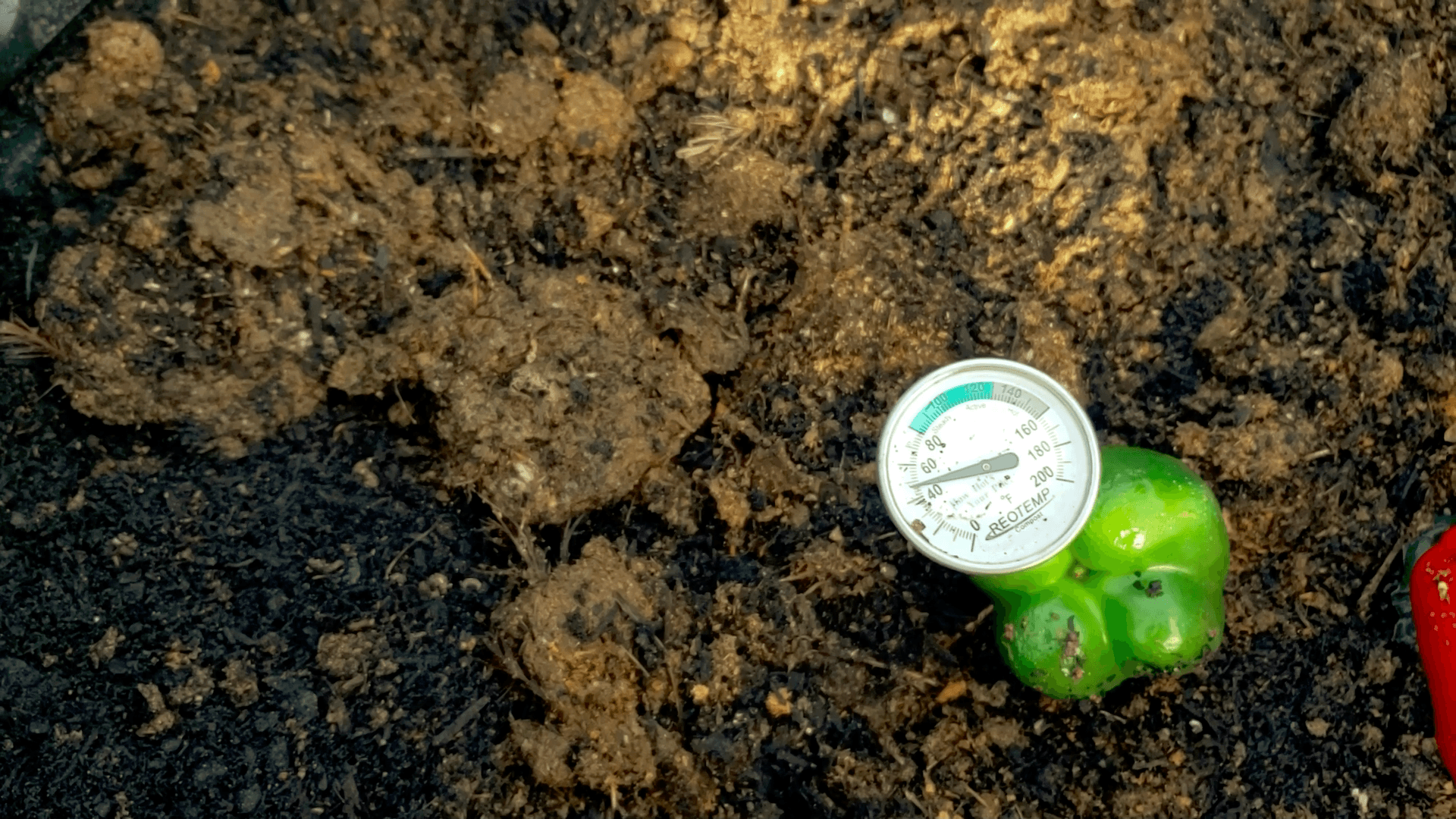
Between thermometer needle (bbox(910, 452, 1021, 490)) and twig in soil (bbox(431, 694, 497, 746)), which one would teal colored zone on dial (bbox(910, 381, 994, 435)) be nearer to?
thermometer needle (bbox(910, 452, 1021, 490))

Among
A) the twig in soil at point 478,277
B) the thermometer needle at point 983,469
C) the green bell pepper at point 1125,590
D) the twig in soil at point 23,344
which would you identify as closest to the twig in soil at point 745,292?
the twig in soil at point 478,277

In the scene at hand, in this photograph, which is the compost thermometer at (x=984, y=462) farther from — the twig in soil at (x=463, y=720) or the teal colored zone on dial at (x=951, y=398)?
the twig in soil at (x=463, y=720)

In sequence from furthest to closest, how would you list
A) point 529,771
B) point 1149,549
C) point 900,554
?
point 900,554
point 529,771
point 1149,549

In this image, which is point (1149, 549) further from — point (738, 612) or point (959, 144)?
point (959, 144)

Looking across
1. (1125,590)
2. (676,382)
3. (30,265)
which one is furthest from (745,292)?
(30,265)

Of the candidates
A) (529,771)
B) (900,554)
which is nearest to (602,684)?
(529,771)

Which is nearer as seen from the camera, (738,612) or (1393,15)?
(738,612)

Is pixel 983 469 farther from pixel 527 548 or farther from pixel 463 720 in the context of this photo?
pixel 463 720

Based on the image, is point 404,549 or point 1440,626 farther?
point 404,549
